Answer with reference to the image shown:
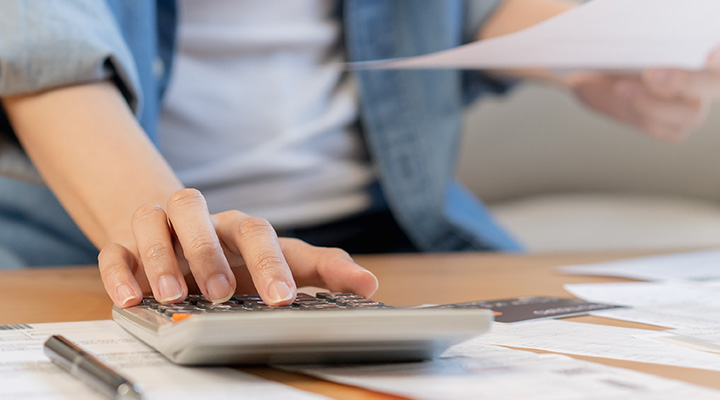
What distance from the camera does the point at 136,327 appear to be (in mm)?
321

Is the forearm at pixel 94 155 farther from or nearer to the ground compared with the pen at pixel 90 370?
farther from the ground

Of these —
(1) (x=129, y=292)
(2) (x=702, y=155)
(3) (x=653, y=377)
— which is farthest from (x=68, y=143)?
(2) (x=702, y=155)

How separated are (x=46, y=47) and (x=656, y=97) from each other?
2.23 ft

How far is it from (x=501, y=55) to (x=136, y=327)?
30 centimetres

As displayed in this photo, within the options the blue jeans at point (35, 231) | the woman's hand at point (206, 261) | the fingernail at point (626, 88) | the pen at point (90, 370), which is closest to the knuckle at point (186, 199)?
the woman's hand at point (206, 261)

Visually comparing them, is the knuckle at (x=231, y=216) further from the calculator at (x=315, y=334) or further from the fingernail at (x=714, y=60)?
the fingernail at (x=714, y=60)

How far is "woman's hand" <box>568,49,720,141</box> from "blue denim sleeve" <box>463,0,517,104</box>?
119mm

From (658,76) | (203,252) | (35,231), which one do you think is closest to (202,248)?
(203,252)

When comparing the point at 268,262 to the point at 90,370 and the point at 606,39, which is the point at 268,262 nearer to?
the point at 90,370

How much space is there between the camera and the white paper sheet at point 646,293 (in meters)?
0.49

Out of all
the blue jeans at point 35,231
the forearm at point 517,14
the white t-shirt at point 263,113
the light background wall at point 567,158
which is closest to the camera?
the blue jeans at point 35,231

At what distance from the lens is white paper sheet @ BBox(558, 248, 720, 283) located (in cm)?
62

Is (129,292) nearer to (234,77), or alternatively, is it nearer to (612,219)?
(234,77)

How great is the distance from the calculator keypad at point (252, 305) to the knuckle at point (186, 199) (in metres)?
0.05
